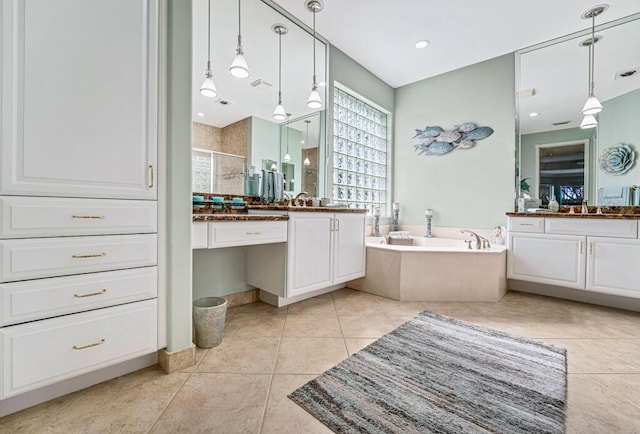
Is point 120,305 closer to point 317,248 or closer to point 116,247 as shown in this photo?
point 116,247

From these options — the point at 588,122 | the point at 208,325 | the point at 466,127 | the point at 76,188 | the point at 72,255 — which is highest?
the point at 466,127

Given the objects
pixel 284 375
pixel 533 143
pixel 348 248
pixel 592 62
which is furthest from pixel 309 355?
pixel 592 62

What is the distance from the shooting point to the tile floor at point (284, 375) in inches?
42.3

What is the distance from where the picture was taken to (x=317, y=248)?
2307 millimetres

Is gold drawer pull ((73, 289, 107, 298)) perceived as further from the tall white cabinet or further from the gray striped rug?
the gray striped rug

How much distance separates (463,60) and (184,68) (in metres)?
3.35

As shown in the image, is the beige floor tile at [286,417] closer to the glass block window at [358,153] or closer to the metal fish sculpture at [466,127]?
the glass block window at [358,153]

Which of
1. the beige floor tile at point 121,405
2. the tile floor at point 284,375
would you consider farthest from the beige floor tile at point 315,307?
the beige floor tile at point 121,405

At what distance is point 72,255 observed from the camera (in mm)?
1146

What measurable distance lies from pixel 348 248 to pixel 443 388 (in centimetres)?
144

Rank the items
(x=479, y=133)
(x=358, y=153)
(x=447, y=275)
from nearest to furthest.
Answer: (x=447, y=275), (x=479, y=133), (x=358, y=153)

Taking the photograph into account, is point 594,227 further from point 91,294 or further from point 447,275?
point 91,294

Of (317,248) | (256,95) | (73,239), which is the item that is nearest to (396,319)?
(317,248)

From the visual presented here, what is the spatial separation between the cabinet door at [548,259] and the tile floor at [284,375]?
331 millimetres
